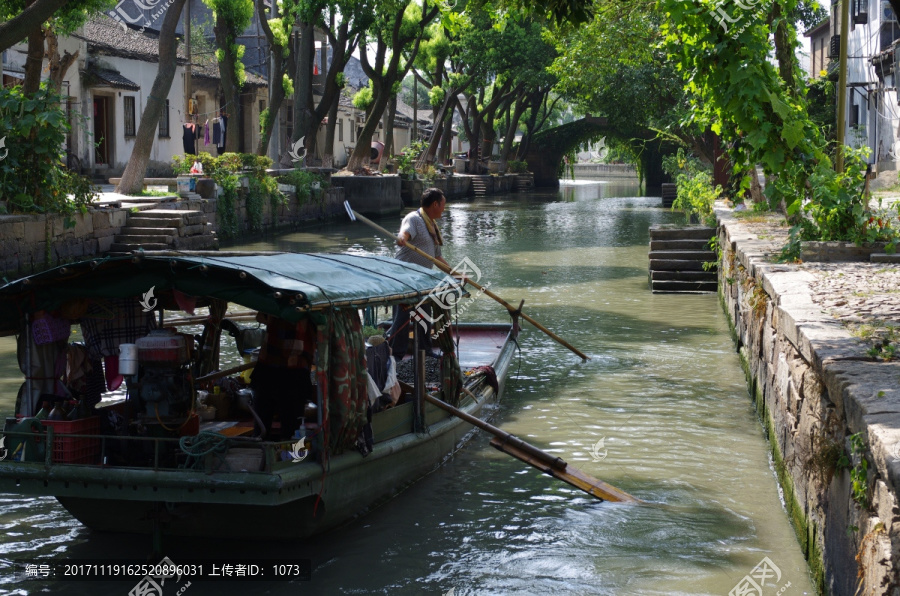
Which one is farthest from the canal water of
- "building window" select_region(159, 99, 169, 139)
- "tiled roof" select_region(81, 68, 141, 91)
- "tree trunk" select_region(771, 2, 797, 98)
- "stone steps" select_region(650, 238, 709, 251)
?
"building window" select_region(159, 99, 169, 139)

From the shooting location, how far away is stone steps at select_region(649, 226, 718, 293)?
A: 55.1 feet

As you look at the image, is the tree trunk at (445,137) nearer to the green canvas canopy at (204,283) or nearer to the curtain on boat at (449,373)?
the curtain on boat at (449,373)

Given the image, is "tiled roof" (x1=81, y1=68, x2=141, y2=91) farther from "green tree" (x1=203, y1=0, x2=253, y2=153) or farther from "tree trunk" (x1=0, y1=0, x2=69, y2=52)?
"tree trunk" (x1=0, y1=0, x2=69, y2=52)

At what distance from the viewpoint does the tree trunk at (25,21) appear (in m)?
12.8

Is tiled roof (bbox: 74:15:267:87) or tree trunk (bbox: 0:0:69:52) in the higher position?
tiled roof (bbox: 74:15:267:87)

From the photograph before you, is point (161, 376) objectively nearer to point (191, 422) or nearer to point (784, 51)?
point (191, 422)

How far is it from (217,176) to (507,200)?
2467 cm

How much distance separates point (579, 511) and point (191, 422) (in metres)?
2.74

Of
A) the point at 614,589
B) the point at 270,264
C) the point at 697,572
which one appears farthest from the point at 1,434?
the point at 697,572

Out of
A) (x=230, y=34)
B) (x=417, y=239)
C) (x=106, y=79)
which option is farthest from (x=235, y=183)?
(x=417, y=239)

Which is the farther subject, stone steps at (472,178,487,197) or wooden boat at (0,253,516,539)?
stone steps at (472,178,487,197)

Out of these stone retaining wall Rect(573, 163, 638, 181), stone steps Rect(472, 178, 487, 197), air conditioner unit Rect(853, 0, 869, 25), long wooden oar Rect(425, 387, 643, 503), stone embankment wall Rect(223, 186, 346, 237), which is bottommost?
long wooden oar Rect(425, 387, 643, 503)

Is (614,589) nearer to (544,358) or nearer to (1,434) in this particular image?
(1,434)

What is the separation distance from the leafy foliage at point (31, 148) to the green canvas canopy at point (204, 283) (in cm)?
1106
